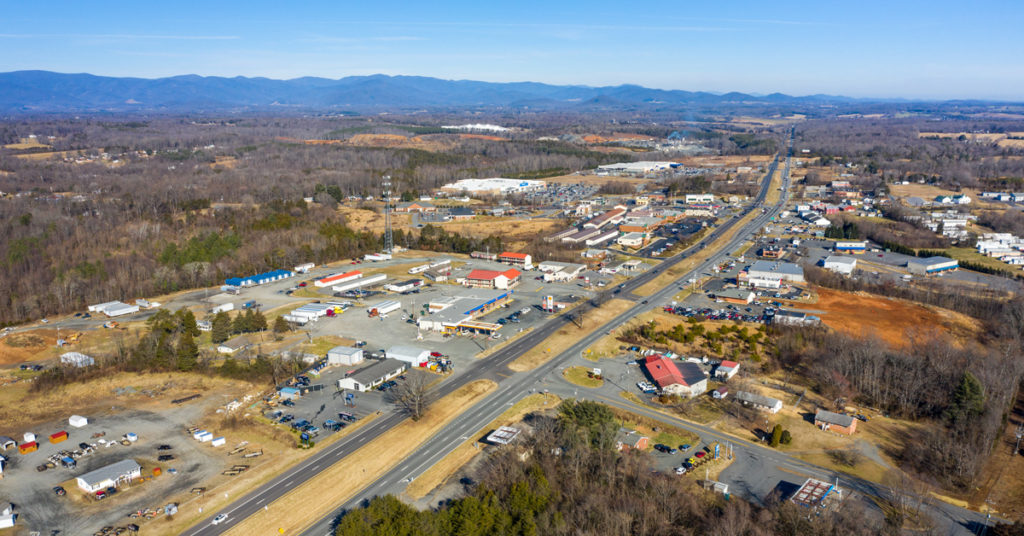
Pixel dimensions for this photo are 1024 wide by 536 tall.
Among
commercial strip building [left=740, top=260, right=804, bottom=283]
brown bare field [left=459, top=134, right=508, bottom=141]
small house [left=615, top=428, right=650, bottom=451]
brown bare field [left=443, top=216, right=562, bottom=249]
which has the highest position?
brown bare field [left=459, top=134, right=508, bottom=141]

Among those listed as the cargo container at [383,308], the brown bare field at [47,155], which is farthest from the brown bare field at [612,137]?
the cargo container at [383,308]

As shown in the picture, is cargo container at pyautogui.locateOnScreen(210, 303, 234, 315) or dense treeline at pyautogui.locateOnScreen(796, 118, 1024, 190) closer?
cargo container at pyautogui.locateOnScreen(210, 303, 234, 315)

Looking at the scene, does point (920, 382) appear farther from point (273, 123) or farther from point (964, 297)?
point (273, 123)

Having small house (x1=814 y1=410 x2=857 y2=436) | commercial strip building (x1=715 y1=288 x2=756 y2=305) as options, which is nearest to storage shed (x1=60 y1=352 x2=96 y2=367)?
small house (x1=814 y1=410 x2=857 y2=436)

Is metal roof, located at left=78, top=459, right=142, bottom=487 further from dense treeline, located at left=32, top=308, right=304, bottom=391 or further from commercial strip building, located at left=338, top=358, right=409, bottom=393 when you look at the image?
commercial strip building, located at left=338, top=358, right=409, bottom=393

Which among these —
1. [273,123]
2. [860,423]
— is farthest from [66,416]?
[273,123]
